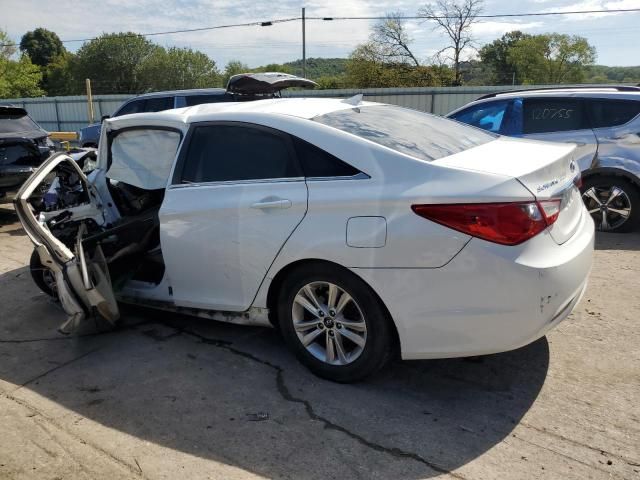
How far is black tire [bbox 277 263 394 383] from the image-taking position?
9.94 feet

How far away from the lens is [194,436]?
289 cm

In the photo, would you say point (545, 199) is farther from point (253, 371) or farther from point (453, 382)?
Answer: point (253, 371)

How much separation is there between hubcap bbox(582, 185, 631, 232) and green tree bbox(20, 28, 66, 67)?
4095 inches

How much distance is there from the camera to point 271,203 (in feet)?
10.9

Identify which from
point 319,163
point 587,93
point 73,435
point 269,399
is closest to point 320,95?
point 587,93

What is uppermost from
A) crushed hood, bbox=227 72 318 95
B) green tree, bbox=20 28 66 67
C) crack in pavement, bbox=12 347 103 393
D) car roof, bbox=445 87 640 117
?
green tree, bbox=20 28 66 67

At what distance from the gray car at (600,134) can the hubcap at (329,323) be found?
4.61 meters

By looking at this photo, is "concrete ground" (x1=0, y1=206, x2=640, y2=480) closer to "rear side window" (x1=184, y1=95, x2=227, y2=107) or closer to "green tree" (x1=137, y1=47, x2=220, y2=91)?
"rear side window" (x1=184, y1=95, x2=227, y2=107)

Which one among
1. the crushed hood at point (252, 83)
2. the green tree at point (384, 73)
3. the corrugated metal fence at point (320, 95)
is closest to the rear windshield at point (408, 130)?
the crushed hood at point (252, 83)

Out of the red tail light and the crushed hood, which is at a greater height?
the crushed hood

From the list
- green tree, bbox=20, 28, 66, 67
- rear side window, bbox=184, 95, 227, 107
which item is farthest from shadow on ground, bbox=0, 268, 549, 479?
green tree, bbox=20, 28, 66, 67

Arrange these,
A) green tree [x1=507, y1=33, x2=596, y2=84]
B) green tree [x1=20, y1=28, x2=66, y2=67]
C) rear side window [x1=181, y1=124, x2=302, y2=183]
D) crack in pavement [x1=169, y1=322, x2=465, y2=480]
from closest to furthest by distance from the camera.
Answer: crack in pavement [x1=169, y1=322, x2=465, y2=480] → rear side window [x1=181, y1=124, x2=302, y2=183] → green tree [x1=507, y1=33, x2=596, y2=84] → green tree [x1=20, y1=28, x2=66, y2=67]

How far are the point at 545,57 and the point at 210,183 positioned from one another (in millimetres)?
66839

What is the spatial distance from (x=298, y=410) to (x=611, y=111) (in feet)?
18.1
